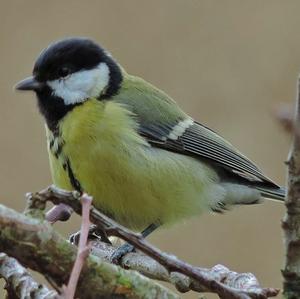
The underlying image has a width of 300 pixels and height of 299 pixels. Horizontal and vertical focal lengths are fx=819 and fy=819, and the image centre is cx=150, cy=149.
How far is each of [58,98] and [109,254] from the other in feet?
1.66

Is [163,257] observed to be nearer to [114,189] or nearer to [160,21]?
[114,189]

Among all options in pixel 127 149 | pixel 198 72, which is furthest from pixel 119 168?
pixel 198 72

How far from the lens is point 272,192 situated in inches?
81.2

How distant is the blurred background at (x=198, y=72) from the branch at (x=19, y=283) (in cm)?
142

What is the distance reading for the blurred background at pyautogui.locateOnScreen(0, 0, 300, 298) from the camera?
239 centimetres

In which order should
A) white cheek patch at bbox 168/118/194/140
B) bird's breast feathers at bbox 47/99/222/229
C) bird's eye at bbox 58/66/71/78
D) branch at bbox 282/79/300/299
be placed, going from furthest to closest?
1. white cheek patch at bbox 168/118/194/140
2. bird's eye at bbox 58/66/71/78
3. bird's breast feathers at bbox 47/99/222/229
4. branch at bbox 282/79/300/299

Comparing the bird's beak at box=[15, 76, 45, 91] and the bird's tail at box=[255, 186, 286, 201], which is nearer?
the bird's beak at box=[15, 76, 45, 91]

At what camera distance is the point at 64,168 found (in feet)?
5.93

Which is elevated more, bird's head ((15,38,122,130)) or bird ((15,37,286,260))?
bird's head ((15,38,122,130))

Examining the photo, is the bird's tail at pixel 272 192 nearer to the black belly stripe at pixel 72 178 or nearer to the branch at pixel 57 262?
the black belly stripe at pixel 72 178

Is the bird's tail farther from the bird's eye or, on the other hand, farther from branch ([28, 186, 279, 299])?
branch ([28, 186, 279, 299])

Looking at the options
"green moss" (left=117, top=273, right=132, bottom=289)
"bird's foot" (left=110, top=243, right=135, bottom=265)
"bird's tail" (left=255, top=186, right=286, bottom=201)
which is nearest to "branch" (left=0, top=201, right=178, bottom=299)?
"green moss" (left=117, top=273, right=132, bottom=289)

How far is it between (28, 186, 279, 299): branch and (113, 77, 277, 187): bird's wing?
1.14m

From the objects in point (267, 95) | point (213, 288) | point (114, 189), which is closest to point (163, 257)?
point (213, 288)
